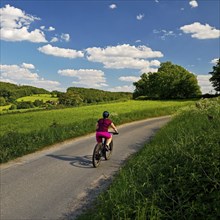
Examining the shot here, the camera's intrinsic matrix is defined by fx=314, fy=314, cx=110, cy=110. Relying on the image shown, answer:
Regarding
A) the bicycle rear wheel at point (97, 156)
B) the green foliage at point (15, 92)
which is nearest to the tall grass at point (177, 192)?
the bicycle rear wheel at point (97, 156)

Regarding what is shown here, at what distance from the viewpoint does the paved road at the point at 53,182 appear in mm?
6967

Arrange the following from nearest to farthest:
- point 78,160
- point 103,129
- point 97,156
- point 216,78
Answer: point 97,156
point 103,129
point 78,160
point 216,78

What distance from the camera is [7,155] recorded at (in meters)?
12.2

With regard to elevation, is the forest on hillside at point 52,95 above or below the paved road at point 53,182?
above

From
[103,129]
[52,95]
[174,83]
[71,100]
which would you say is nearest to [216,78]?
[174,83]

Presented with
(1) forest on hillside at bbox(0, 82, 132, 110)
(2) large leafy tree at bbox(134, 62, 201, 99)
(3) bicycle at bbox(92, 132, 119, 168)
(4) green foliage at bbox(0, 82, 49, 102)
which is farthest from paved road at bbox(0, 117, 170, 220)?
(4) green foliage at bbox(0, 82, 49, 102)

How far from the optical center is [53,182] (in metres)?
8.98

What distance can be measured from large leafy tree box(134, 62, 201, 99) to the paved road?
7456 centimetres

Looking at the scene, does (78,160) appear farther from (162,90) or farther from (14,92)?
(14,92)

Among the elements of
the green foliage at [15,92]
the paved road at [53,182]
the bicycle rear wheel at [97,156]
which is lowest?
the paved road at [53,182]

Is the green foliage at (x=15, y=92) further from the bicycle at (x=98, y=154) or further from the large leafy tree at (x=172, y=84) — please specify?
the bicycle at (x=98, y=154)

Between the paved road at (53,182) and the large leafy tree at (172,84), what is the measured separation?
74557 millimetres

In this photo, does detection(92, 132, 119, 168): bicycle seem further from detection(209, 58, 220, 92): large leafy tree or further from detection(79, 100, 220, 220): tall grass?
detection(209, 58, 220, 92): large leafy tree

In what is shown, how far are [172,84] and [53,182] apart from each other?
80927 millimetres
